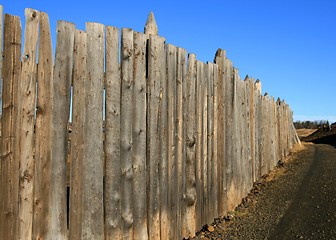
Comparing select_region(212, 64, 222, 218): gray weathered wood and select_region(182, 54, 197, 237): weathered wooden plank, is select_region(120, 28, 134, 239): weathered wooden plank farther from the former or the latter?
select_region(212, 64, 222, 218): gray weathered wood

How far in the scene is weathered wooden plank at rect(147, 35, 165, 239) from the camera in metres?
4.33

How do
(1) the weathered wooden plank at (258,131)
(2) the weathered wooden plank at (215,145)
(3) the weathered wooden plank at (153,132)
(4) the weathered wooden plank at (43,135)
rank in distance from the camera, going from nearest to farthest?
(4) the weathered wooden plank at (43,135), (3) the weathered wooden plank at (153,132), (2) the weathered wooden plank at (215,145), (1) the weathered wooden plank at (258,131)

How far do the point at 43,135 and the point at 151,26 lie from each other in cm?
193

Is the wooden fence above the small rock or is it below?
above

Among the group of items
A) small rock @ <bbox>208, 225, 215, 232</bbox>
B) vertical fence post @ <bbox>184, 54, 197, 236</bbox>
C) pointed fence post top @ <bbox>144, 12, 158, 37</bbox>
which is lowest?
small rock @ <bbox>208, 225, 215, 232</bbox>

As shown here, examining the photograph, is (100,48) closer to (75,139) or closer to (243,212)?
(75,139)

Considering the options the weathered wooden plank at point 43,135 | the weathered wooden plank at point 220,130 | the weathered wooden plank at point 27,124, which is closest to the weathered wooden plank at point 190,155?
the weathered wooden plank at point 220,130

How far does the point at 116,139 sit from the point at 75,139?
48 centimetres

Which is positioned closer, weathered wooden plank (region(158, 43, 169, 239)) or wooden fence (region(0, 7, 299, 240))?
wooden fence (region(0, 7, 299, 240))

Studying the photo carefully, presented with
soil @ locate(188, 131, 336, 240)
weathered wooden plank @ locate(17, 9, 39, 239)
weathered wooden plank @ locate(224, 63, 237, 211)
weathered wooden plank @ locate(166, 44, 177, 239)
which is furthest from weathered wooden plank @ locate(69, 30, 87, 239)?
weathered wooden plank @ locate(224, 63, 237, 211)

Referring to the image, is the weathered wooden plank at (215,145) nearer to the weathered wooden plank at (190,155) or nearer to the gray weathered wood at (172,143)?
the weathered wooden plank at (190,155)

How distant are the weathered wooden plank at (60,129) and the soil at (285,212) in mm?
2424

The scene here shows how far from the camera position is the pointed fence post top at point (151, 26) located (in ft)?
14.8

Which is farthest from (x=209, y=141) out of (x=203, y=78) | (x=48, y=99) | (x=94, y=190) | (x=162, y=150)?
(x=48, y=99)
